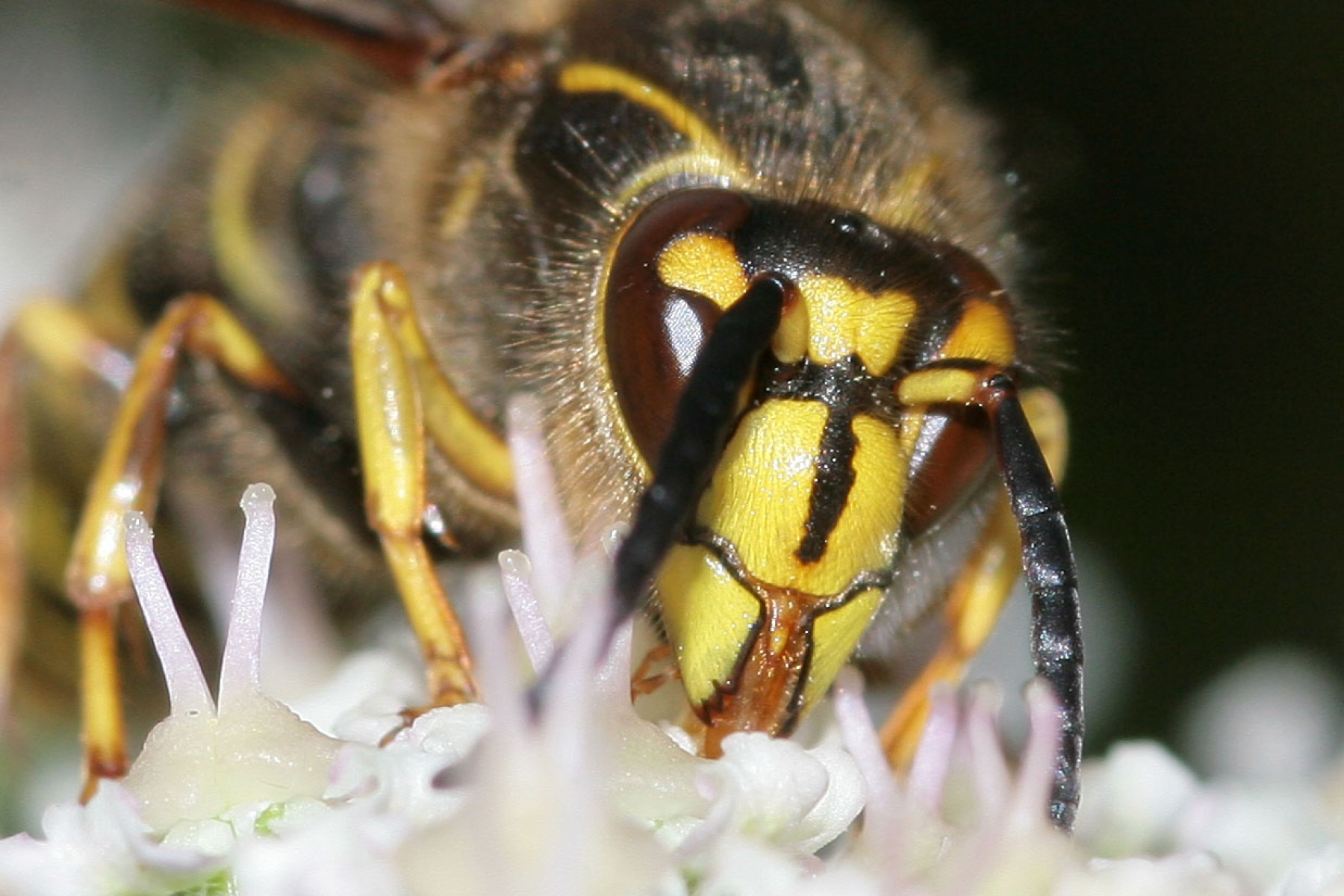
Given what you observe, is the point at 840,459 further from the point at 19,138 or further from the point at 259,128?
the point at 19,138

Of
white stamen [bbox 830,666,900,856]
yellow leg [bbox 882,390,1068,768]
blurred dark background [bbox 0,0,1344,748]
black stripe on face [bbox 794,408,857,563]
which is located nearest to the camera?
black stripe on face [bbox 794,408,857,563]

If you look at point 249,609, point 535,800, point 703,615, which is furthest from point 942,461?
point 249,609

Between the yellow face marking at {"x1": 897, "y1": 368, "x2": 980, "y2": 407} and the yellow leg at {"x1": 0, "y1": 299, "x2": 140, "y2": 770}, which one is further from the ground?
the yellow face marking at {"x1": 897, "y1": 368, "x2": 980, "y2": 407}

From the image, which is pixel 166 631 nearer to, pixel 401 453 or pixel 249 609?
pixel 249 609

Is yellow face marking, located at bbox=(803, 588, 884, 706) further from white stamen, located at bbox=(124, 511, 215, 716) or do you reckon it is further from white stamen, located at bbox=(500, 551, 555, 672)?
white stamen, located at bbox=(124, 511, 215, 716)

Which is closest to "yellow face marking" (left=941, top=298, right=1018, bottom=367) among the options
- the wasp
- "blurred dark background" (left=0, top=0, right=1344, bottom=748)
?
the wasp

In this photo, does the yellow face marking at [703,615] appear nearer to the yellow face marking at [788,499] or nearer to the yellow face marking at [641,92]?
the yellow face marking at [788,499]
